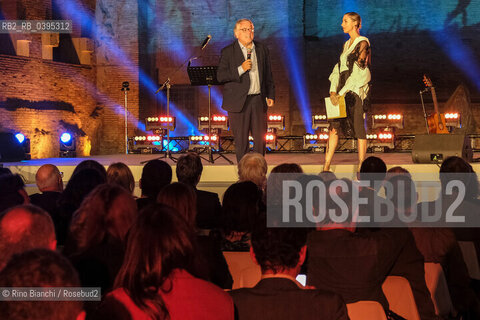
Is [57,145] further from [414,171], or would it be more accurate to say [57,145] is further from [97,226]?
[97,226]

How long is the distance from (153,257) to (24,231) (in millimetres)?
606

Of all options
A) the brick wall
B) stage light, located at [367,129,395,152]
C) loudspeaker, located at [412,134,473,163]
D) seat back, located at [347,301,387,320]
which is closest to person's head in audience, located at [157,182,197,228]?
seat back, located at [347,301,387,320]

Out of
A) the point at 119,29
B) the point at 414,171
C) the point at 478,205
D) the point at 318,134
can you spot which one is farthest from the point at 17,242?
the point at 119,29

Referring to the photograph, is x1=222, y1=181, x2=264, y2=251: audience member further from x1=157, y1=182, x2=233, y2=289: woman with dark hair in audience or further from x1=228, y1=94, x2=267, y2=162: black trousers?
x1=228, y1=94, x2=267, y2=162: black trousers

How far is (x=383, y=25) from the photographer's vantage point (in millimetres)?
15328

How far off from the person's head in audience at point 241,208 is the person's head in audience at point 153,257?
113cm

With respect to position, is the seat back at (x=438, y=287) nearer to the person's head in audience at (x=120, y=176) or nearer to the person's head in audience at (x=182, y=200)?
the person's head in audience at (x=182, y=200)

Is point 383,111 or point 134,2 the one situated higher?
point 134,2

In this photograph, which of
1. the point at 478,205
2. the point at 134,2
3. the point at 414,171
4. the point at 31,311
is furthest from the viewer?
the point at 134,2

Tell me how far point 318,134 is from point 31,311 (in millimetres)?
12476

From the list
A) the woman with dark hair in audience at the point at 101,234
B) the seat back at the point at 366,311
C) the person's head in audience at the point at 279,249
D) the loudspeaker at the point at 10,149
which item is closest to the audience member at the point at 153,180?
the woman with dark hair in audience at the point at 101,234

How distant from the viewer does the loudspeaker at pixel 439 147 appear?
706 centimetres

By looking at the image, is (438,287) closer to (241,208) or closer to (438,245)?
(438,245)

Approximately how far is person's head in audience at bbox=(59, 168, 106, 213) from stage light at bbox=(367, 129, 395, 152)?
10.1 m
